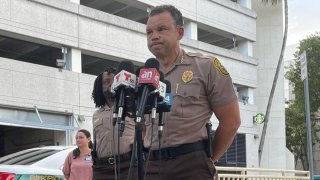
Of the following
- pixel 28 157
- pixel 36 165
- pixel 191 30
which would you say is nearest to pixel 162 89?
pixel 36 165

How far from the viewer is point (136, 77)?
8.86 ft

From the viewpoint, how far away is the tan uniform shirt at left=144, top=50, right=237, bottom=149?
2.96 metres

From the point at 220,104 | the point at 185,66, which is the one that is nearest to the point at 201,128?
the point at 220,104

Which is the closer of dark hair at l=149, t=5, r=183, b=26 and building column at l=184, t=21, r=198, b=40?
dark hair at l=149, t=5, r=183, b=26

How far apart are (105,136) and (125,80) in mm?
1998

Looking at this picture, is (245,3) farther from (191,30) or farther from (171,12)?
(171,12)

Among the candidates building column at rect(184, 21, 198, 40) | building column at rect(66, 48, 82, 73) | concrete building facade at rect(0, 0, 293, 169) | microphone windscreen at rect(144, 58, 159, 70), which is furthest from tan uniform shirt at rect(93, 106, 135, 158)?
building column at rect(184, 21, 198, 40)

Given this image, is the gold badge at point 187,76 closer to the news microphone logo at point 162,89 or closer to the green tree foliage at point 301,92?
the news microphone logo at point 162,89

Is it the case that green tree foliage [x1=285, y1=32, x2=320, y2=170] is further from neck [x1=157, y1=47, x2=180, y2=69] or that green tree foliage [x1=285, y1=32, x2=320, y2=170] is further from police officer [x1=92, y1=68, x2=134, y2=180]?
neck [x1=157, y1=47, x2=180, y2=69]

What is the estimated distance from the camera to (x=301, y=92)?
3647cm

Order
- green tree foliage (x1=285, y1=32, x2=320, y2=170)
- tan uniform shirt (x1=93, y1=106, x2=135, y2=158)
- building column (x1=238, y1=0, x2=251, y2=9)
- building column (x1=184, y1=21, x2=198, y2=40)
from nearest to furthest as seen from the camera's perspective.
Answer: tan uniform shirt (x1=93, y1=106, x2=135, y2=158), building column (x1=184, y1=21, x2=198, y2=40), building column (x1=238, y1=0, x2=251, y2=9), green tree foliage (x1=285, y1=32, x2=320, y2=170)

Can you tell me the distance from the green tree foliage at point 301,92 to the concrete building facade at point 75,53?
28.8ft

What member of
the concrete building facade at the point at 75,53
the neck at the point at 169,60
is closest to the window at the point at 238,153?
the concrete building facade at the point at 75,53

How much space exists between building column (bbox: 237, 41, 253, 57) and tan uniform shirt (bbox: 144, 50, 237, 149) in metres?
24.5
